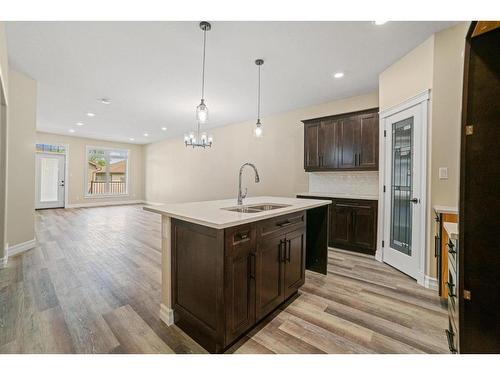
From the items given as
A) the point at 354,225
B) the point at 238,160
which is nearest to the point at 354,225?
the point at 354,225

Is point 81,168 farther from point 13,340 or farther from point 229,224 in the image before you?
point 229,224

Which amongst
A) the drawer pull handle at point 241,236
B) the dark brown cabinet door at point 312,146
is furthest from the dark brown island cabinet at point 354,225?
the drawer pull handle at point 241,236

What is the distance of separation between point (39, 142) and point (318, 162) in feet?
30.9

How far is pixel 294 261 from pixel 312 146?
2644 mm

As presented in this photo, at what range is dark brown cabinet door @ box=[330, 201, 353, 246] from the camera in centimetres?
361

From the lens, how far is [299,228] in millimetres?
2176

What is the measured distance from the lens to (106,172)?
9406 millimetres

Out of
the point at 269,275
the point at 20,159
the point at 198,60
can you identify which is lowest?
the point at 269,275

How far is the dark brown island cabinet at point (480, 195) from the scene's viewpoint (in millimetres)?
996

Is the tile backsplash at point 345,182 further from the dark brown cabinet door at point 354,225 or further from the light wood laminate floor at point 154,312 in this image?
the light wood laminate floor at point 154,312

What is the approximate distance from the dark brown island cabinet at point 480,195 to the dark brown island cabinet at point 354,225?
8.10 ft

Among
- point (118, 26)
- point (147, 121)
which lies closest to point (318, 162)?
point (118, 26)

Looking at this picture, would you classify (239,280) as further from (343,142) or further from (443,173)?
(343,142)

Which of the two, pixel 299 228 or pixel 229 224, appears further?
pixel 299 228
